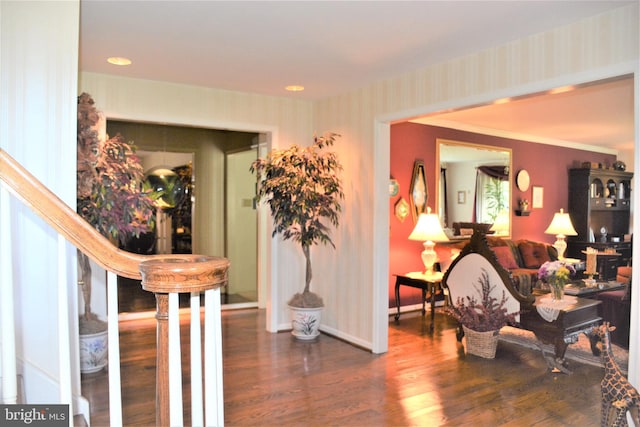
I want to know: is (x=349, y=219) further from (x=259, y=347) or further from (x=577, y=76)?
(x=577, y=76)

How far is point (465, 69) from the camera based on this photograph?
3.79 m

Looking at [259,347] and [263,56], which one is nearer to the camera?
[263,56]

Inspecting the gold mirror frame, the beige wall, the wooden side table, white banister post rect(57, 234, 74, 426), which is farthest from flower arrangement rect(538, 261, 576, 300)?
white banister post rect(57, 234, 74, 426)

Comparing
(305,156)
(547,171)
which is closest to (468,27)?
(305,156)

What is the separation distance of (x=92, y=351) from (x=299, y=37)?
288 centimetres

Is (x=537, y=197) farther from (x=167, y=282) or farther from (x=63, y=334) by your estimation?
(x=63, y=334)

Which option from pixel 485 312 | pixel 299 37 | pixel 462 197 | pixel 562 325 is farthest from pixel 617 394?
pixel 462 197

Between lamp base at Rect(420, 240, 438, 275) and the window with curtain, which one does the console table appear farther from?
the window with curtain

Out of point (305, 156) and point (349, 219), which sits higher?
point (305, 156)

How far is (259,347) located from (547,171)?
6102 millimetres

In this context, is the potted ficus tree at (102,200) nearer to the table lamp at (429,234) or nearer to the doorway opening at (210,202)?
the doorway opening at (210,202)

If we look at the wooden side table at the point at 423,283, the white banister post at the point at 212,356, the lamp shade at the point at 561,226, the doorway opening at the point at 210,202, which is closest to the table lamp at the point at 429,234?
the wooden side table at the point at 423,283

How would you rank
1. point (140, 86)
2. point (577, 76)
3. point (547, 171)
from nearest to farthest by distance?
point (577, 76) → point (140, 86) → point (547, 171)

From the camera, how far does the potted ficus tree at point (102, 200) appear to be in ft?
11.2
